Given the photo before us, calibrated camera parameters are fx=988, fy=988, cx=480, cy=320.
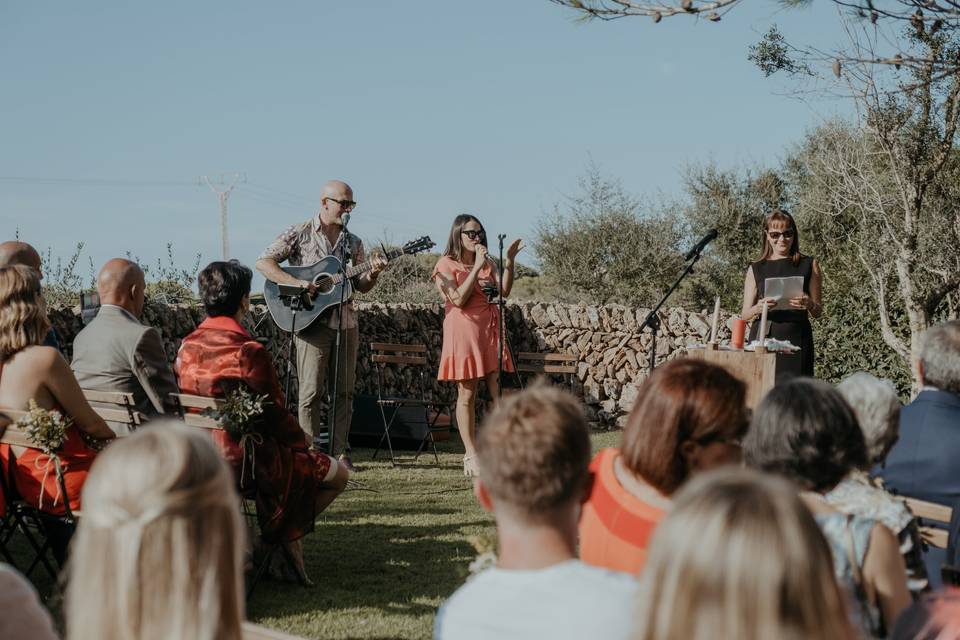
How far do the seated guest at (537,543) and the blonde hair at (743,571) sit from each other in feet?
1.29

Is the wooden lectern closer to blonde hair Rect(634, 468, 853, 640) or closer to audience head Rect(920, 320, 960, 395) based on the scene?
audience head Rect(920, 320, 960, 395)

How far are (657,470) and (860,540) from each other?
19.1 inches

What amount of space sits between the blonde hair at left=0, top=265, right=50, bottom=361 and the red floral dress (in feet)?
2.11

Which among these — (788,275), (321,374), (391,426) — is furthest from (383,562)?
(391,426)

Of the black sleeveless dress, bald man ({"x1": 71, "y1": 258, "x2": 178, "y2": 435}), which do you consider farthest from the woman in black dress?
bald man ({"x1": 71, "y1": 258, "x2": 178, "y2": 435})

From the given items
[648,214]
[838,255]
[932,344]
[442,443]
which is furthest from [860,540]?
[648,214]

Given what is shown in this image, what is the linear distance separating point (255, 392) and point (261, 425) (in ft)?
0.50

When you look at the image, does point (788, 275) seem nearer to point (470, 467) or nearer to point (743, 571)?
point (470, 467)

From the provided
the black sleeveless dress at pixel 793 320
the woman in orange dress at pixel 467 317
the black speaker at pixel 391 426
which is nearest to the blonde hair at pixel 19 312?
the woman in orange dress at pixel 467 317

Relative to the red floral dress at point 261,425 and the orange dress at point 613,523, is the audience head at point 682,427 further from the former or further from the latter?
the red floral dress at point 261,425

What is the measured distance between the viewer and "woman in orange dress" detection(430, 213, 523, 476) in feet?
24.6

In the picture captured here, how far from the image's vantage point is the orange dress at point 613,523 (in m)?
2.36

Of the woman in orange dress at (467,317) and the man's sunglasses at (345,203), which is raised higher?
the man's sunglasses at (345,203)

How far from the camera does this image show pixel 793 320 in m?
6.07
